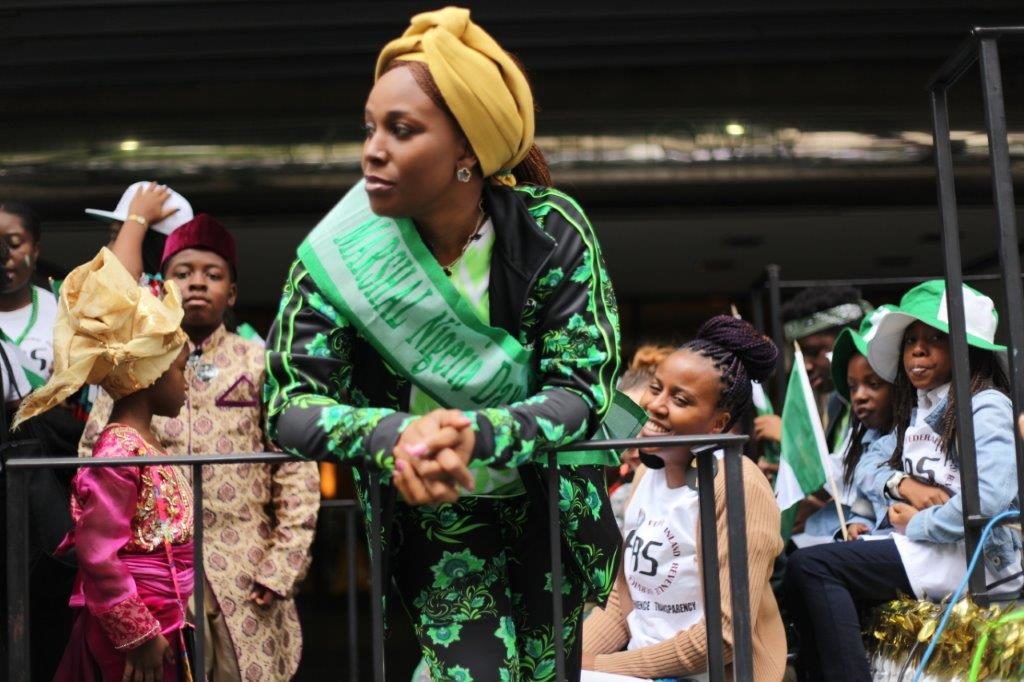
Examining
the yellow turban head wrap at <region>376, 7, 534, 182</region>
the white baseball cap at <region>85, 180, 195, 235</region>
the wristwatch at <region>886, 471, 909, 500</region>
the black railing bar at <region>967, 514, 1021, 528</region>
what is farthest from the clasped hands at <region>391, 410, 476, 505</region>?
the white baseball cap at <region>85, 180, 195, 235</region>

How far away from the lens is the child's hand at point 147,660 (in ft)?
12.0

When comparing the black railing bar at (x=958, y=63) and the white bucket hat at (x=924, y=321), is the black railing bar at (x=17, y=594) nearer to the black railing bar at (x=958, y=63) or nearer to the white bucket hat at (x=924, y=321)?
the black railing bar at (x=958, y=63)

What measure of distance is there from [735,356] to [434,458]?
6.80 feet

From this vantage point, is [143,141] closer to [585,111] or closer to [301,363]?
[585,111]

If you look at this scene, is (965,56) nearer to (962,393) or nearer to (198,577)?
(962,393)

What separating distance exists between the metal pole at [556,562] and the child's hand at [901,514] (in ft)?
6.80

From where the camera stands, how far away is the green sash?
2.71m

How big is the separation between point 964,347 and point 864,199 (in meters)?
4.14

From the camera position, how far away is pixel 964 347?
4039 millimetres

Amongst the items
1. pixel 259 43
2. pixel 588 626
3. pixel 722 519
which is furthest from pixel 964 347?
pixel 259 43

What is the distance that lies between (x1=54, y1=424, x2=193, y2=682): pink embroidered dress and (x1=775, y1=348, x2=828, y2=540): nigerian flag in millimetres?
2161

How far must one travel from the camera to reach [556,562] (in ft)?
8.80

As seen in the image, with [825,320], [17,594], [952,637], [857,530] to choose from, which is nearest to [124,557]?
[17,594]

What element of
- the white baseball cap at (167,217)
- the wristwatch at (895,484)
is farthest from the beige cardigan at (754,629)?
the white baseball cap at (167,217)
